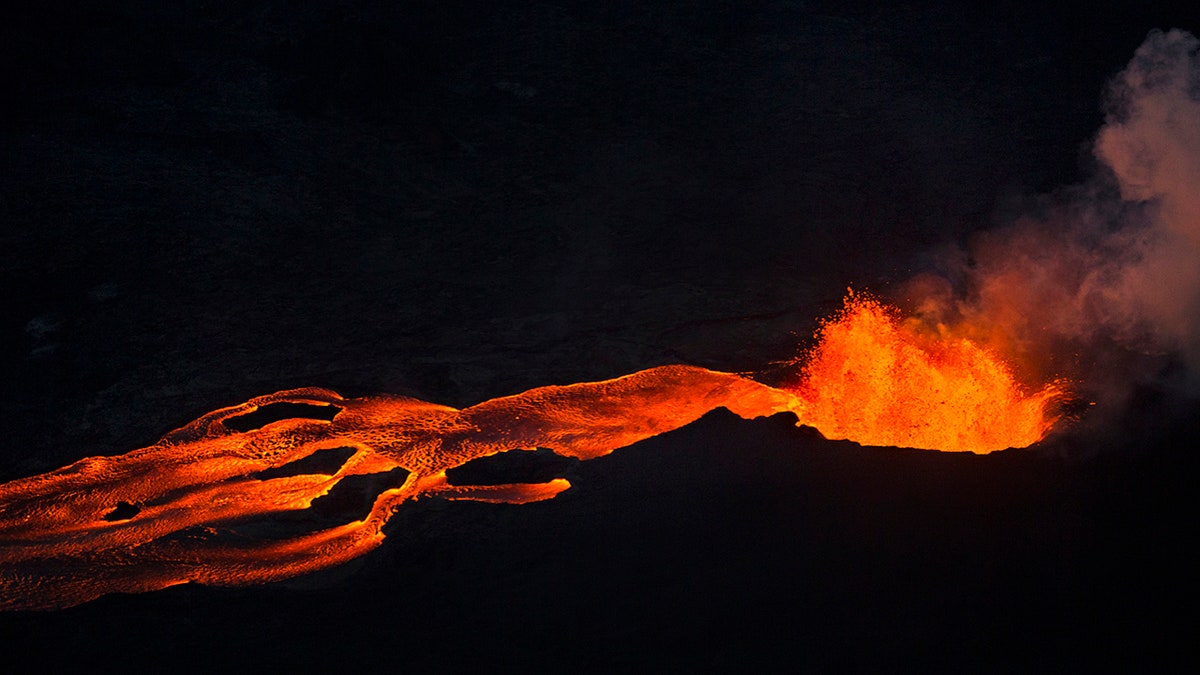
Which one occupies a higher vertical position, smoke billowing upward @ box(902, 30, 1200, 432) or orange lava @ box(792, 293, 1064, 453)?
smoke billowing upward @ box(902, 30, 1200, 432)

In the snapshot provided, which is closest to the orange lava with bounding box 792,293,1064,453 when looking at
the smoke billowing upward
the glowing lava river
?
the glowing lava river

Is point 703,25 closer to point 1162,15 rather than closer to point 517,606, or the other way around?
point 1162,15

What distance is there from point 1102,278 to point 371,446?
3.79 metres

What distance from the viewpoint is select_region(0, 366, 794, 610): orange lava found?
12.6ft

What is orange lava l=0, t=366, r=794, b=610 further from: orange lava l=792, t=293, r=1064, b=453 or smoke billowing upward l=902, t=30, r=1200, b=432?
smoke billowing upward l=902, t=30, r=1200, b=432

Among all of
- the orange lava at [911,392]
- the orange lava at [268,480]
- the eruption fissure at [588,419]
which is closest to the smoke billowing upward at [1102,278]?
the eruption fissure at [588,419]

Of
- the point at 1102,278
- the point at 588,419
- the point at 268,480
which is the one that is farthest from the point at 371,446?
the point at 1102,278

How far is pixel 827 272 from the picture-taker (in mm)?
5035

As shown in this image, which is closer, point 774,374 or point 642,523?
point 642,523

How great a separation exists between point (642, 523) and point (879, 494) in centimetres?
103

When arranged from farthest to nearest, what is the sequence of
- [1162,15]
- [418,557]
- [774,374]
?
[1162,15] < [774,374] < [418,557]

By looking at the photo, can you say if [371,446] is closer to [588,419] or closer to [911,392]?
[588,419]

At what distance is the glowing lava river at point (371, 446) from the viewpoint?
12.7 feet

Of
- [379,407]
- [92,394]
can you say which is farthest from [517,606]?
[92,394]
